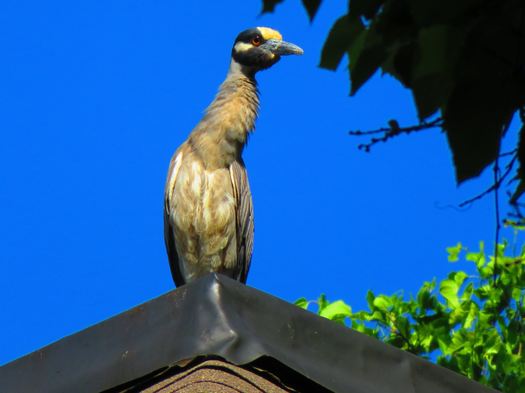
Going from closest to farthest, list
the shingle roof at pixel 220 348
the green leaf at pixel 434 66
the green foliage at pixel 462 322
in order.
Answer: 1. the green leaf at pixel 434 66
2. the shingle roof at pixel 220 348
3. the green foliage at pixel 462 322

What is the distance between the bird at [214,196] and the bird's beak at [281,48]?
1.22ft

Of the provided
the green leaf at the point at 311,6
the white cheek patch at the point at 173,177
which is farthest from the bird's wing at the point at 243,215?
the green leaf at the point at 311,6

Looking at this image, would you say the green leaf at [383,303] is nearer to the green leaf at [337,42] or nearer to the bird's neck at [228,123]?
the bird's neck at [228,123]

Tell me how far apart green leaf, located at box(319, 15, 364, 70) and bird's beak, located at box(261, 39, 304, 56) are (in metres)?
5.96

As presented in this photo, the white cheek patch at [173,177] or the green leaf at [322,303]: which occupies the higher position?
the white cheek patch at [173,177]

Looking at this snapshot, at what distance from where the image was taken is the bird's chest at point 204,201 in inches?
287

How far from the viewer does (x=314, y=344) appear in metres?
3.76

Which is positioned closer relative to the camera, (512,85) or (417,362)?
(512,85)

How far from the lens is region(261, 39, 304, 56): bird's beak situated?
26.4ft

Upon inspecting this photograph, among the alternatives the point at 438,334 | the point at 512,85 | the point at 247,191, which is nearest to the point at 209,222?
the point at 247,191

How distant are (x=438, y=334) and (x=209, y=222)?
1.59 m

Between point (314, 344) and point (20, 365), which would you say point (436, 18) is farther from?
point (20, 365)

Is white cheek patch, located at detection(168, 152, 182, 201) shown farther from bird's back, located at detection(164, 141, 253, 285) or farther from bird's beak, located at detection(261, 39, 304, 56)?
bird's beak, located at detection(261, 39, 304, 56)

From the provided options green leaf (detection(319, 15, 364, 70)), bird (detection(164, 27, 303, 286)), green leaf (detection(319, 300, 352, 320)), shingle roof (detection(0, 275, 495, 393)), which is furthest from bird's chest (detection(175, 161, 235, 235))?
green leaf (detection(319, 15, 364, 70))
